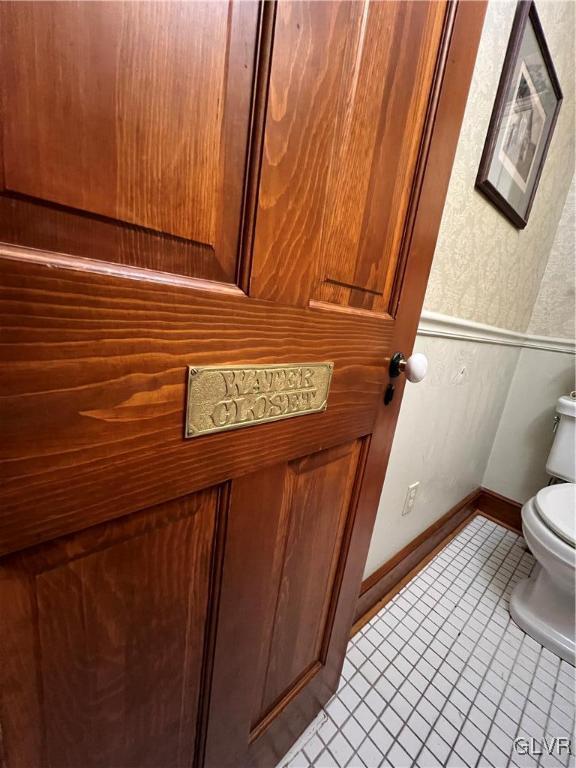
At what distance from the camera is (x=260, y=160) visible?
0.31 meters

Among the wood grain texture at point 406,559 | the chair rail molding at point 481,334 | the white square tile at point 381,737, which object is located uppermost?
the chair rail molding at point 481,334

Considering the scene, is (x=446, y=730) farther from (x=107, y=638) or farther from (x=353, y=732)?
(x=107, y=638)

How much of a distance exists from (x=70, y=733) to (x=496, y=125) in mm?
1380

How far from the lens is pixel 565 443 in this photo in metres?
1.41

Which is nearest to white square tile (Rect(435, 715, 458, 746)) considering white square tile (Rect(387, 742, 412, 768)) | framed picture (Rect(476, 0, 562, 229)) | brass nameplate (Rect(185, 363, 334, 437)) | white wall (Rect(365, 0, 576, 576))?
white square tile (Rect(387, 742, 412, 768))

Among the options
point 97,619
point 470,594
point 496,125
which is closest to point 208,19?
point 97,619

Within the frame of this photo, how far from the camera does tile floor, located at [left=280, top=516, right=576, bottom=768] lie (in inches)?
30.3

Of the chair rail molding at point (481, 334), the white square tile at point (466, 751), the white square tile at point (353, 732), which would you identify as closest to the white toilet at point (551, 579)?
the white square tile at point (466, 751)

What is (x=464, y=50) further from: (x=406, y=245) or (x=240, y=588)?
(x=240, y=588)

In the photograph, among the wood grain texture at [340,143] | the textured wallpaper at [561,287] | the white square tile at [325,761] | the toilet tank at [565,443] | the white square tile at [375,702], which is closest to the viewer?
the wood grain texture at [340,143]

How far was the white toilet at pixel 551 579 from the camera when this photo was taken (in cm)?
97

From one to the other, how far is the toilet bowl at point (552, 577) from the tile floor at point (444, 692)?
0.05 meters

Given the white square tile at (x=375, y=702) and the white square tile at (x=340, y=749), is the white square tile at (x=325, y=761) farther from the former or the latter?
the white square tile at (x=375, y=702)

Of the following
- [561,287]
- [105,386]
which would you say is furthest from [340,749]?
[561,287]
